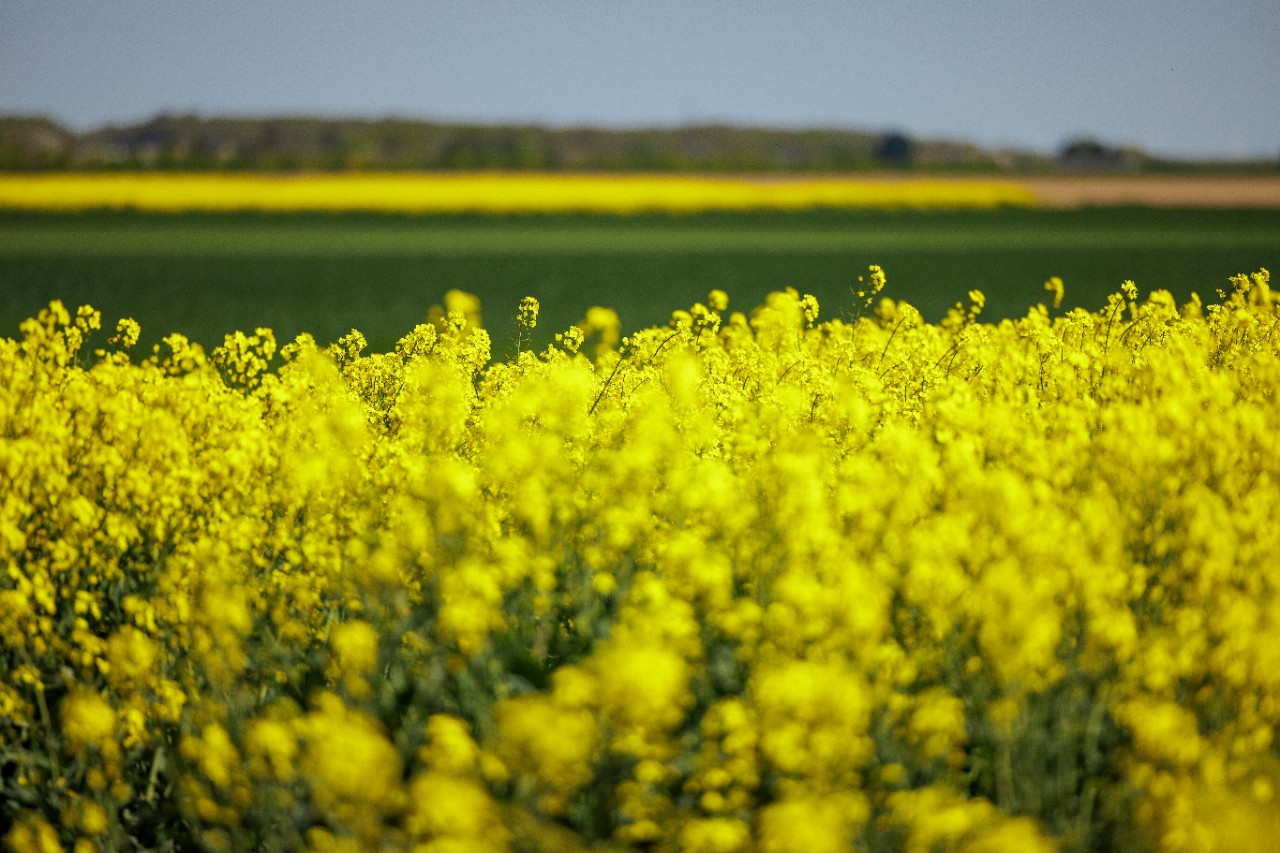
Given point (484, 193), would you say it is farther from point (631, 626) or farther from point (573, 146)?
point (631, 626)

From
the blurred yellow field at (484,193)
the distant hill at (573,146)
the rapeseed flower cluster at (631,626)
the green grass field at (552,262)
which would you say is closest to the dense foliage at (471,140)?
the distant hill at (573,146)

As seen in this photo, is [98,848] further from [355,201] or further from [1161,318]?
[355,201]

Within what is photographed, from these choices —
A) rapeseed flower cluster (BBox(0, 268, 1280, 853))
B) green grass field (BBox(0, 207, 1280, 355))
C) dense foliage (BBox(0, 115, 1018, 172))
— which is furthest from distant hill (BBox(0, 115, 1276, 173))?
rapeseed flower cluster (BBox(0, 268, 1280, 853))

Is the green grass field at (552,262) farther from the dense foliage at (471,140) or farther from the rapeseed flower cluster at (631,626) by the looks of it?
the dense foliage at (471,140)

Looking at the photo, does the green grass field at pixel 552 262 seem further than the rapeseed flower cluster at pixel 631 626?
Yes

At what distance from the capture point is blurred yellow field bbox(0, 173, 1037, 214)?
2191 inches

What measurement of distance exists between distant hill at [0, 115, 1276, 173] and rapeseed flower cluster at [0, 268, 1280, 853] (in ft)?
217

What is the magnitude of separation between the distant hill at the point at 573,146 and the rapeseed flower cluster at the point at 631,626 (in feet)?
217

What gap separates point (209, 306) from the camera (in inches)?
899

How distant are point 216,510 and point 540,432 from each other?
1815 mm

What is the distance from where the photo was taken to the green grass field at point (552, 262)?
22781 millimetres

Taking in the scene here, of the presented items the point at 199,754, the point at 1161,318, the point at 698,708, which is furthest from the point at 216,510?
the point at 1161,318

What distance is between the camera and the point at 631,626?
4.28 meters

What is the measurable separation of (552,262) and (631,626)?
29.2 m
